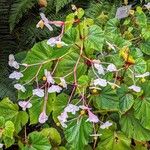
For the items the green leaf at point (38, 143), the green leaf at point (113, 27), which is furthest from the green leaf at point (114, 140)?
the green leaf at point (113, 27)

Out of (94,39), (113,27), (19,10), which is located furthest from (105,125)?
(19,10)

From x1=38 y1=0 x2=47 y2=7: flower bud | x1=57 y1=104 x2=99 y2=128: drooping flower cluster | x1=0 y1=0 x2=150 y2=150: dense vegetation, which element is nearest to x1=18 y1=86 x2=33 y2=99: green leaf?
x1=0 y1=0 x2=150 y2=150: dense vegetation

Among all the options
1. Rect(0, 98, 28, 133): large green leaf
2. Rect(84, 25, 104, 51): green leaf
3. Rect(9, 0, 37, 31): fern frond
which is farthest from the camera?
Rect(9, 0, 37, 31): fern frond

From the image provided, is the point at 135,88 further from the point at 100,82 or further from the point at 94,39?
the point at 94,39

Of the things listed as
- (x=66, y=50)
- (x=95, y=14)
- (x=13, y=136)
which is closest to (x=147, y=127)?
(x=66, y=50)

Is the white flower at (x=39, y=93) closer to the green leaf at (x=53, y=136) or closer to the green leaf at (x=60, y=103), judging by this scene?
the green leaf at (x=60, y=103)

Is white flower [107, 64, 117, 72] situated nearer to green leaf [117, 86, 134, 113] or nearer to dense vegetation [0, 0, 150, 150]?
dense vegetation [0, 0, 150, 150]
